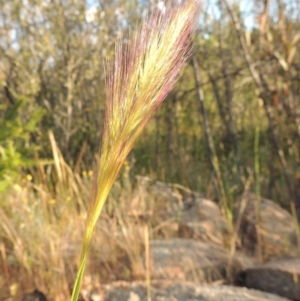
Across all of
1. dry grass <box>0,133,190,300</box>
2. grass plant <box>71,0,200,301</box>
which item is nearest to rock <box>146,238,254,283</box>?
dry grass <box>0,133,190,300</box>

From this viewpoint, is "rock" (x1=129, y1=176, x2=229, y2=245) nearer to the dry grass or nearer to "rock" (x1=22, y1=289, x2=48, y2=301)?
the dry grass

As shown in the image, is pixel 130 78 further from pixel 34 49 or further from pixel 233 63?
pixel 233 63

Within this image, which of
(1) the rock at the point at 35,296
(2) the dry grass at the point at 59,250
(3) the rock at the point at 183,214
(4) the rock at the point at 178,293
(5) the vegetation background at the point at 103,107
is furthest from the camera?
(5) the vegetation background at the point at 103,107

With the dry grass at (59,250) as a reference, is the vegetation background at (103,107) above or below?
above

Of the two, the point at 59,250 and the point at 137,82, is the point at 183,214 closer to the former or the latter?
the point at 59,250

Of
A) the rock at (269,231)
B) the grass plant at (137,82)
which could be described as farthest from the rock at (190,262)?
the grass plant at (137,82)

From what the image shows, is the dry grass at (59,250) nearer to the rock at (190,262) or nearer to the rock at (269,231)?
the rock at (190,262)

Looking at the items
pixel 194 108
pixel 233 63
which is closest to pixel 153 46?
pixel 233 63
